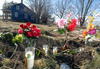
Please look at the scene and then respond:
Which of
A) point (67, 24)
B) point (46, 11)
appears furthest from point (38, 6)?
point (67, 24)

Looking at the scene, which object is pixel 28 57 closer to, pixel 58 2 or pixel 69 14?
pixel 69 14

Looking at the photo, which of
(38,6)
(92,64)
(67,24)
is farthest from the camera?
(38,6)

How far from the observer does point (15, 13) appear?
62.8 feet

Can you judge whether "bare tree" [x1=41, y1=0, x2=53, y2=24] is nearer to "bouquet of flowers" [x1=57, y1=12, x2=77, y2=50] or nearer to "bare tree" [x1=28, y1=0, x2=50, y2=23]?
"bare tree" [x1=28, y1=0, x2=50, y2=23]

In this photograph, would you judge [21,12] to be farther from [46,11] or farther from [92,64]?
[92,64]

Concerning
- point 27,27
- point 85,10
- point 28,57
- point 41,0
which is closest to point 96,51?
point 28,57

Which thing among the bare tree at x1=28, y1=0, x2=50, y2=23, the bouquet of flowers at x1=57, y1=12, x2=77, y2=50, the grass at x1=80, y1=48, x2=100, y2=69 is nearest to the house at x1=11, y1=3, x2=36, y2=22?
the bare tree at x1=28, y1=0, x2=50, y2=23

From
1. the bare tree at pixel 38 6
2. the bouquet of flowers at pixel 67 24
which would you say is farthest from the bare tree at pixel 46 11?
the bouquet of flowers at pixel 67 24

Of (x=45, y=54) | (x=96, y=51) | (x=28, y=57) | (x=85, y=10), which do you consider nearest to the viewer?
(x=28, y=57)

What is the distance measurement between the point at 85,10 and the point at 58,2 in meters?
10.0

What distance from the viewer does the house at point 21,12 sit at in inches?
754

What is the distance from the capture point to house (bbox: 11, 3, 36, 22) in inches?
754

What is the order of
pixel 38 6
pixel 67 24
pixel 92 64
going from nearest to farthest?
pixel 92 64
pixel 67 24
pixel 38 6

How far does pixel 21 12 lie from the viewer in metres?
19.6
